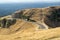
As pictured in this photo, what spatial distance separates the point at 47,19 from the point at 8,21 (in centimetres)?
1984

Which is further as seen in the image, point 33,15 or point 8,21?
point 33,15

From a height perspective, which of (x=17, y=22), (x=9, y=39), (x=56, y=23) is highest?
(x=9, y=39)

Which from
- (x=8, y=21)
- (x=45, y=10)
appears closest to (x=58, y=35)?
(x=8, y=21)

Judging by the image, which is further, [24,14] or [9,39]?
[24,14]

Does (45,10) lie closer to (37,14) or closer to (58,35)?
(37,14)

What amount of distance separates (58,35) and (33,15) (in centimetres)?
5548

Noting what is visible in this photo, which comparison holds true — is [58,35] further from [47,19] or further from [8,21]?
[47,19]

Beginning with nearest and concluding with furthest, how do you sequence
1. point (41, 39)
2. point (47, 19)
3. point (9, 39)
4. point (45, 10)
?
point (41, 39)
point (9, 39)
point (47, 19)
point (45, 10)

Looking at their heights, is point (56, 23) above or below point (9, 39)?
below

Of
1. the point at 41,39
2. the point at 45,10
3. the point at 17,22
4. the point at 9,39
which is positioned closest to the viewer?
the point at 41,39

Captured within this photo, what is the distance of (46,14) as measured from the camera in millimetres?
80562

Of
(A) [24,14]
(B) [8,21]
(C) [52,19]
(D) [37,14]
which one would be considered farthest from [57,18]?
(B) [8,21]

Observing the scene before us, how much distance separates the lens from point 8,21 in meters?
63.6

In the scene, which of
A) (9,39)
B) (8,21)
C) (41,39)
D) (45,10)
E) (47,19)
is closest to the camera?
(41,39)
